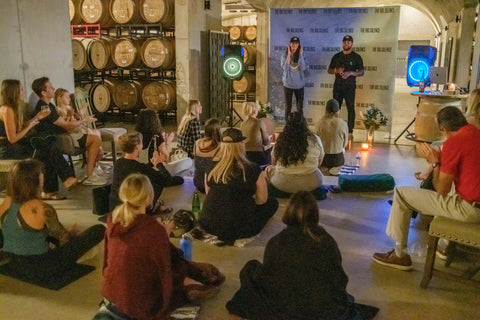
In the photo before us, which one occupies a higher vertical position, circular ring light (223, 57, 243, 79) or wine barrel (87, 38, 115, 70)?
wine barrel (87, 38, 115, 70)

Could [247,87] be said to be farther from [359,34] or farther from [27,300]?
[27,300]

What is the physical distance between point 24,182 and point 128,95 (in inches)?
274

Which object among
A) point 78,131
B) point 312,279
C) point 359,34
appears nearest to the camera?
point 312,279

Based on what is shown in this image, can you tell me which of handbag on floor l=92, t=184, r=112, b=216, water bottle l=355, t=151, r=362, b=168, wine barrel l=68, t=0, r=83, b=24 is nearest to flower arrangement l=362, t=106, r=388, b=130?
water bottle l=355, t=151, r=362, b=168

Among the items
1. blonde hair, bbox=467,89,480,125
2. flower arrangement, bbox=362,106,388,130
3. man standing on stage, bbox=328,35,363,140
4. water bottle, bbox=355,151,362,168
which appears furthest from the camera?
man standing on stage, bbox=328,35,363,140

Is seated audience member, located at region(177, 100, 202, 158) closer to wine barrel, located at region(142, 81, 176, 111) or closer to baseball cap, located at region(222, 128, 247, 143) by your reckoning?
baseball cap, located at region(222, 128, 247, 143)

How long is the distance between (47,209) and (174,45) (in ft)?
22.9

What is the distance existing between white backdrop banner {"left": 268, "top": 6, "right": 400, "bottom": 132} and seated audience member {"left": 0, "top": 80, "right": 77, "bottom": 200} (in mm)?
4802

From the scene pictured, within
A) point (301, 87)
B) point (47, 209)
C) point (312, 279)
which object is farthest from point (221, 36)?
point (312, 279)

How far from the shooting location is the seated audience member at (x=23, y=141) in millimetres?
4859

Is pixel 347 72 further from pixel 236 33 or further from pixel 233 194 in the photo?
pixel 236 33

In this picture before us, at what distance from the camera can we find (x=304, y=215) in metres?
2.47

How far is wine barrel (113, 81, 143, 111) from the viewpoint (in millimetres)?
9789

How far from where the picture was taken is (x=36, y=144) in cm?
507
